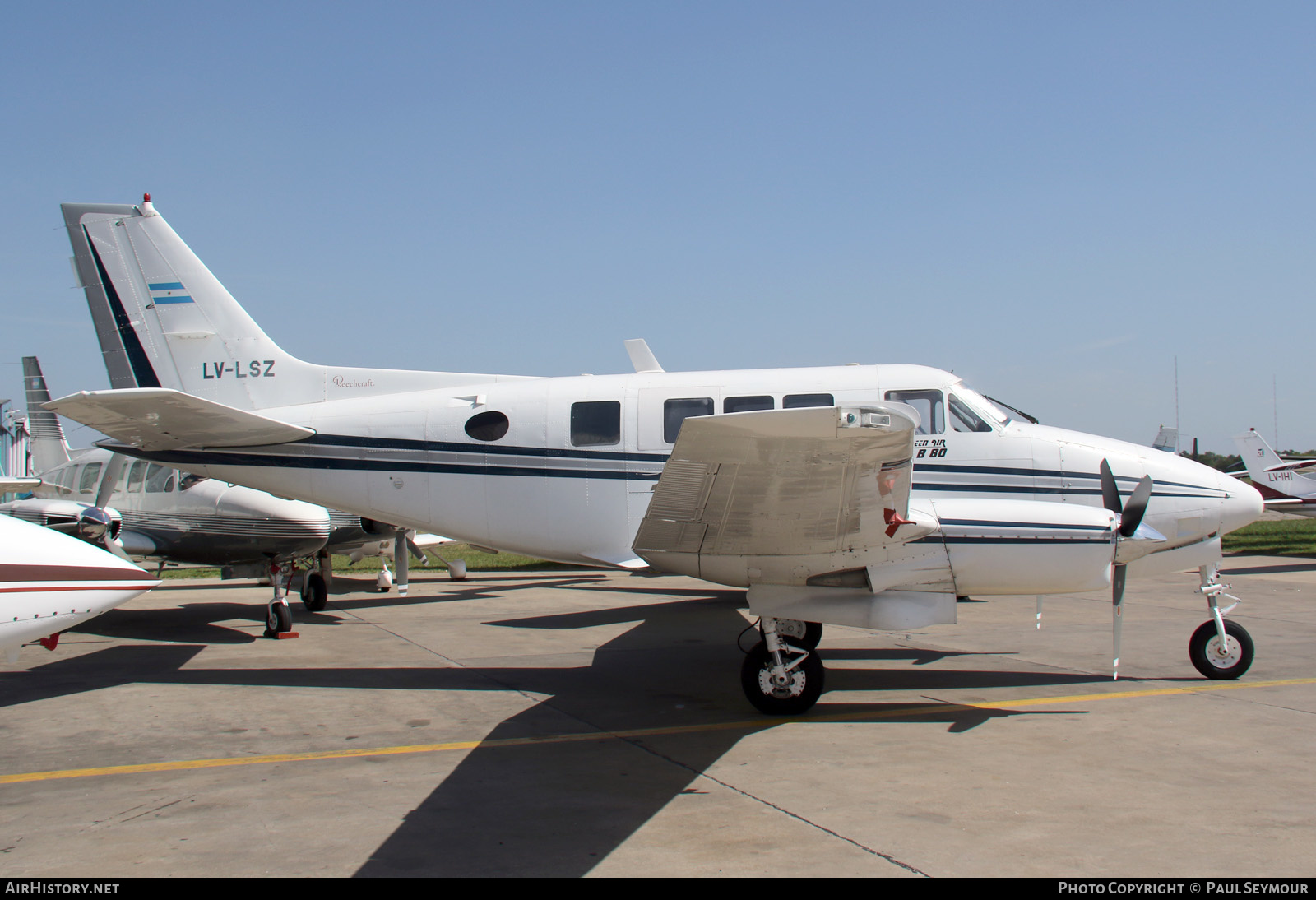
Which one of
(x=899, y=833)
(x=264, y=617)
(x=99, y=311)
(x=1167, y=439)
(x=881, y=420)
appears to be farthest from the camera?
(x=1167, y=439)

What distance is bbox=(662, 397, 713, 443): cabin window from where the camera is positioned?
8.45 m

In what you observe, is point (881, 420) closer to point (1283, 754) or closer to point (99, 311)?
point (1283, 754)

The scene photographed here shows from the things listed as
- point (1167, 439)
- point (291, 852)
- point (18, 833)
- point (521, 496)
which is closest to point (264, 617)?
point (521, 496)

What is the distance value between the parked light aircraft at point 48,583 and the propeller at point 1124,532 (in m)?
7.96

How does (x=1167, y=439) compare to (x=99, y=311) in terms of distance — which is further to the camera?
(x=1167, y=439)

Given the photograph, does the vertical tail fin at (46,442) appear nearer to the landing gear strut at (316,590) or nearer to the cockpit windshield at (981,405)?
the landing gear strut at (316,590)

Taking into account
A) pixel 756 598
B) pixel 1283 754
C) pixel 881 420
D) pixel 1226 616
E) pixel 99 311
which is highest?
pixel 99 311

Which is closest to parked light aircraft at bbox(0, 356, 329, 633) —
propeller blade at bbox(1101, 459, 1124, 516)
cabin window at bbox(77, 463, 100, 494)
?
cabin window at bbox(77, 463, 100, 494)

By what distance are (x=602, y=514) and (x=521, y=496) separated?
2.74ft

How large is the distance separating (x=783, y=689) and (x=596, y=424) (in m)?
3.12

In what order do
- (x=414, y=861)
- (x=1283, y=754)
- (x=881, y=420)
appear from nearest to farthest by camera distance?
(x=414, y=861) < (x=881, y=420) < (x=1283, y=754)

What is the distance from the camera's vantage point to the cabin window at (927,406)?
26.9 ft

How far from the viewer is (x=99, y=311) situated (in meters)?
10.1

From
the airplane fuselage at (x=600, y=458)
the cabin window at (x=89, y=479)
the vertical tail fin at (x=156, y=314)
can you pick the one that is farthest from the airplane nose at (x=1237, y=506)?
the cabin window at (x=89, y=479)
